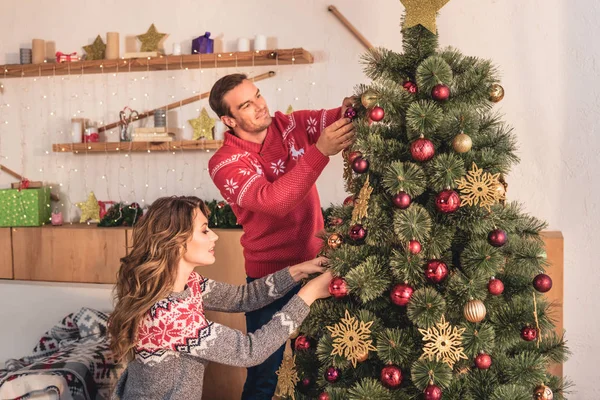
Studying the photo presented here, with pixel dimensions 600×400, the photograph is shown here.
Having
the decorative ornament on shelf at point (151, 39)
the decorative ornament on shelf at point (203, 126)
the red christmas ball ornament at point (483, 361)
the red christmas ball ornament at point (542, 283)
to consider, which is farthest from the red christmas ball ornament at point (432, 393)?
the decorative ornament on shelf at point (151, 39)

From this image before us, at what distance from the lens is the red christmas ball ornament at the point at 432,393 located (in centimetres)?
140

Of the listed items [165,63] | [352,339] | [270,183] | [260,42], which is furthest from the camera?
[165,63]

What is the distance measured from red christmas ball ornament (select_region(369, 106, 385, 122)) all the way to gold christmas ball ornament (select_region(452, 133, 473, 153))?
0.18 meters

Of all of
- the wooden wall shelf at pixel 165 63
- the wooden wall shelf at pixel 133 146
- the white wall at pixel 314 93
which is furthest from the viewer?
the wooden wall shelf at pixel 133 146

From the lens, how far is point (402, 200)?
1462 mm

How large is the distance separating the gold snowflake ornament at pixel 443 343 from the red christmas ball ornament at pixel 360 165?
0.38m

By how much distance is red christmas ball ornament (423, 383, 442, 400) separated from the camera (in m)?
1.40

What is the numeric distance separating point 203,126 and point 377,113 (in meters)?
2.38

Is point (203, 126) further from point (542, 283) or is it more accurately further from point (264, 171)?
point (542, 283)

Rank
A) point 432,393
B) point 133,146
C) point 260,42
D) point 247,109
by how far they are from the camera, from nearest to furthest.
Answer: point 432,393 < point 247,109 < point 260,42 < point 133,146

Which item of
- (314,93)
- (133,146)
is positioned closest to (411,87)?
(314,93)

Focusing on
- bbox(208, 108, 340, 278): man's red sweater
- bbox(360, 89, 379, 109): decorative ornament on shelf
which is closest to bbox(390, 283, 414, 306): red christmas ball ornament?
bbox(360, 89, 379, 109): decorative ornament on shelf

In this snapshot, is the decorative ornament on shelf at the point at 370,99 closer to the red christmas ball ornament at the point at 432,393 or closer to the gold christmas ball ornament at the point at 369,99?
the gold christmas ball ornament at the point at 369,99

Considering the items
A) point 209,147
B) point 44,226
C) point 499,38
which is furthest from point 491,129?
point 44,226
